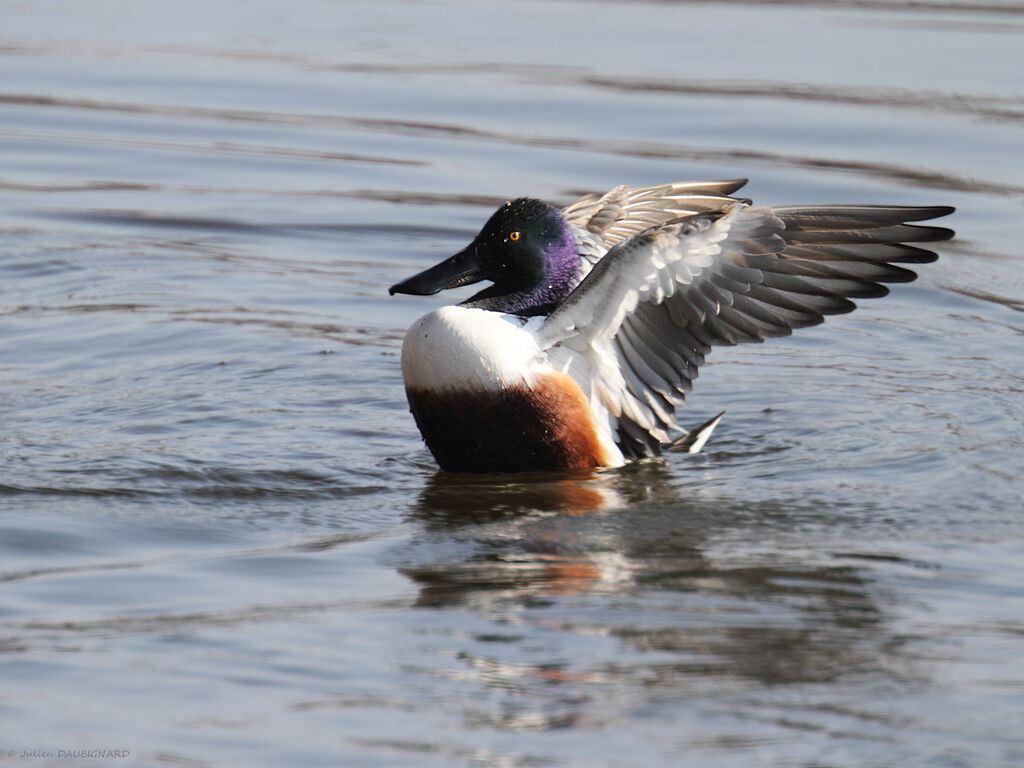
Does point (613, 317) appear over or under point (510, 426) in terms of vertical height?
over

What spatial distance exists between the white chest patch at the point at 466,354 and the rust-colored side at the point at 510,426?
4 cm

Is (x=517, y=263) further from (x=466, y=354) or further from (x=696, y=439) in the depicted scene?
(x=696, y=439)

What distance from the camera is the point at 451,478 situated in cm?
570

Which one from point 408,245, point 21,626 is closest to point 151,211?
point 408,245

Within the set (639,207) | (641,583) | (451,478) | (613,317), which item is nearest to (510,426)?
(451,478)

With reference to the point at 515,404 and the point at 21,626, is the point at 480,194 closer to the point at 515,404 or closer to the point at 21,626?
the point at 515,404

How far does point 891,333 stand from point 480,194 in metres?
3.03

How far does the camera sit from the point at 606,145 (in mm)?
10781

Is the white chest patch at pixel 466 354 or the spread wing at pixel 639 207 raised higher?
the spread wing at pixel 639 207

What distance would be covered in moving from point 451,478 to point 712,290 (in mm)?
1098

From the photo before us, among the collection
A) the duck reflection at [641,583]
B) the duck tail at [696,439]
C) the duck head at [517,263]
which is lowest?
the duck reflection at [641,583]

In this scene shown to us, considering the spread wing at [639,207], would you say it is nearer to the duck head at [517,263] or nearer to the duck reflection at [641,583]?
the duck head at [517,263]

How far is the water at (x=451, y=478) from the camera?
3715mm

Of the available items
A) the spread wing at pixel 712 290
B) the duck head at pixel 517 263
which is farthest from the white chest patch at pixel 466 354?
the duck head at pixel 517 263
